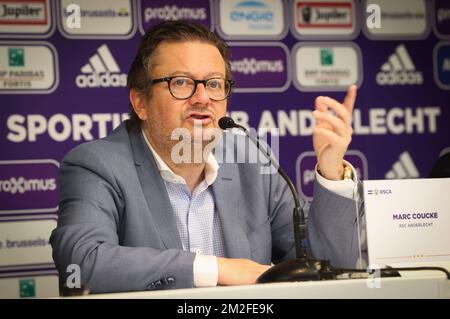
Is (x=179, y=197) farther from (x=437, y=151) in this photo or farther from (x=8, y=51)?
(x=437, y=151)

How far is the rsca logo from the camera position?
3840 millimetres

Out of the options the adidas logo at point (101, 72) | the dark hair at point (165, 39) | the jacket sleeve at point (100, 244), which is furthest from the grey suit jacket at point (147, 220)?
the adidas logo at point (101, 72)

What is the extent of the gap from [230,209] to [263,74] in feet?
5.45

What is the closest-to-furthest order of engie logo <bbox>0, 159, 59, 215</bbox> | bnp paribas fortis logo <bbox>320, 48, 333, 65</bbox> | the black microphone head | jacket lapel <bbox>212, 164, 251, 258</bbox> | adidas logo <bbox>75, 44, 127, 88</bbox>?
the black microphone head
jacket lapel <bbox>212, 164, 251, 258</bbox>
engie logo <bbox>0, 159, 59, 215</bbox>
adidas logo <bbox>75, 44, 127, 88</bbox>
bnp paribas fortis logo <bbox>320, 48, 333, 65</bbox>

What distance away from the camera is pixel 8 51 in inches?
139

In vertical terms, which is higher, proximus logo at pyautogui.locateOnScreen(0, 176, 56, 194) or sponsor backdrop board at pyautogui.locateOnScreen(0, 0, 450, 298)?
sponsor backdrop board at pyautogui.locateOnScreen(0, 0, 450, 298)

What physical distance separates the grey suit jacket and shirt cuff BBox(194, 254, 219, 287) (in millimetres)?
21

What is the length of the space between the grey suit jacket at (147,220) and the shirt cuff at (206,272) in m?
0.02

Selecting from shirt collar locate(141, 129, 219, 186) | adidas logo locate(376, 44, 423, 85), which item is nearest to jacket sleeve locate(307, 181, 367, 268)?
shirt collar locate(141, 129, 219, 186)

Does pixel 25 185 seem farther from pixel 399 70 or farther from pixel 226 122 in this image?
pixel 399 70

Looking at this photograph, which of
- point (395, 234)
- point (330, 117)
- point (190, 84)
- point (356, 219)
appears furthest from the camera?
point (190, 84)

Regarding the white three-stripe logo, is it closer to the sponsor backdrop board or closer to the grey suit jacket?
the sponsor backdrop board
